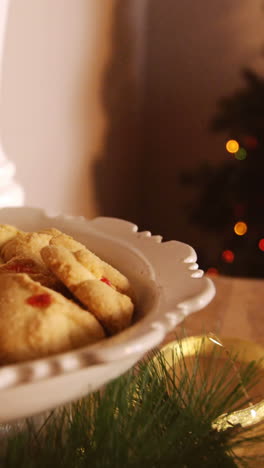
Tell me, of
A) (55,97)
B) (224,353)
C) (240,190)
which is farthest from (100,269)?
(240,190)

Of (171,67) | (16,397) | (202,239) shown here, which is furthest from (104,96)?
(16,397)

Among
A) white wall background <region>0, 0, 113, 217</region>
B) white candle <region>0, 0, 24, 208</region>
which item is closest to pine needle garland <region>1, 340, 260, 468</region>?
white candle <region>0, 0, 24, 208</region>

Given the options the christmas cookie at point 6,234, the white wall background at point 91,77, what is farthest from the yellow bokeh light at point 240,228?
the christmas cookie at point 6,234

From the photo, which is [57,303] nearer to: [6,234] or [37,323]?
[37,323]

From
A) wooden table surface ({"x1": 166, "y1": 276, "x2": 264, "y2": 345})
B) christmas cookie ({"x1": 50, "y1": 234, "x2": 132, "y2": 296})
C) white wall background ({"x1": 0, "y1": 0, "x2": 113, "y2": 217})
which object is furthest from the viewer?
white wall background ({"x1": 0, "y1": 0, "x2": 113, "y2": 217})

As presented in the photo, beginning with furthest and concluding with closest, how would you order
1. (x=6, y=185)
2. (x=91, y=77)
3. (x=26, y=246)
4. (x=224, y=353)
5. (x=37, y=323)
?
(x=91, y=77) < (x=6, y=185) < (x=224, y=353) < (x=26, y=246) < (x=37, y=323)

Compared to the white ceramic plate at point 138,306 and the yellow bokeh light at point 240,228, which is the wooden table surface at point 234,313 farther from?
the yellow bokeh light at point 240,228

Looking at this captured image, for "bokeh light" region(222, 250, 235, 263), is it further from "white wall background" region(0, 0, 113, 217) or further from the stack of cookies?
the stack of cookies
